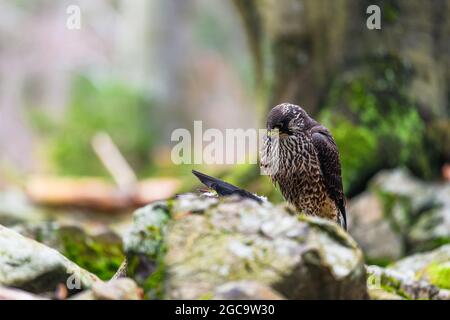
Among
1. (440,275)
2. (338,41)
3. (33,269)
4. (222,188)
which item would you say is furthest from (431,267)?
(338,41)

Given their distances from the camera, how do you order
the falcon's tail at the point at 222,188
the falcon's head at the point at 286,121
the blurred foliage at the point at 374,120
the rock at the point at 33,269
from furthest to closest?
the blurred foliage at the point at 374,120 < the falcon's head at the point at 286,121 < the falcon's tail at the point at 222,188 < the rock at the point at 33,269

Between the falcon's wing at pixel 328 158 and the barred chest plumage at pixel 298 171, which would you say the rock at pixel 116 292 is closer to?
the barred chest plumage at pixel 298 171

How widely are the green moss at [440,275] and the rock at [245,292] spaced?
2370mm

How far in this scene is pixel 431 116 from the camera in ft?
28.3

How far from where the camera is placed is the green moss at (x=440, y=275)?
5169mm

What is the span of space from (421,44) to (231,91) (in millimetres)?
→ 19097

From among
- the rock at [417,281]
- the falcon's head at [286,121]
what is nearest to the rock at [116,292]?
the rock at [417,281]

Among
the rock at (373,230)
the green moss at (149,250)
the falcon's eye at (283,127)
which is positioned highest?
the falcon's eye at (283,127)

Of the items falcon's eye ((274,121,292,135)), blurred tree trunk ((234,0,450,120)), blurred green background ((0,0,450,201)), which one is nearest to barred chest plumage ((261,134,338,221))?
falcon's eye ((274,121,292,135))

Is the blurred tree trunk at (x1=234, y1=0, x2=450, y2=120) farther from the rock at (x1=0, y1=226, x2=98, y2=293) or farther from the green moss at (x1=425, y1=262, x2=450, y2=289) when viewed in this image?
the rock at (x1=0, y1=226, x2=98, y2=293)

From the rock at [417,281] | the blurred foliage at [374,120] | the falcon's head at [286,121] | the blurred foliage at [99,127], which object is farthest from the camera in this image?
the blurred foliage at [99,127]

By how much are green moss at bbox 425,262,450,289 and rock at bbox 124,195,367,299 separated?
1988mm

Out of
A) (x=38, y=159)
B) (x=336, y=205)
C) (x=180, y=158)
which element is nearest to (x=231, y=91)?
(x=38, y=159)
